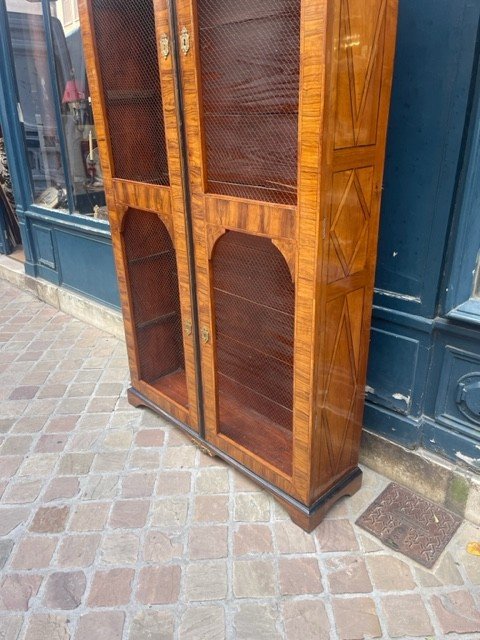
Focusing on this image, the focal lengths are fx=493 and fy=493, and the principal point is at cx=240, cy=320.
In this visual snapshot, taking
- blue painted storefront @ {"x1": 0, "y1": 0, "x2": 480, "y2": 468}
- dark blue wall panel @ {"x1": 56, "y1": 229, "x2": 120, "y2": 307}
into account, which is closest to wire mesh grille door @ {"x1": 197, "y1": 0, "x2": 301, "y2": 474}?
blue painted storefront @ {"x1": 0, "y1": 0, "x2": 480, "y2": 468}

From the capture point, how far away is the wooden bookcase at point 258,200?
1702 millimetres

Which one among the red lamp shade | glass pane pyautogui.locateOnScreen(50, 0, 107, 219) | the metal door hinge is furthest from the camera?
the red lamp shade

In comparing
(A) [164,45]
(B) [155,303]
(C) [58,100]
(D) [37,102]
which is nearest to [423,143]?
(A) [164,45]

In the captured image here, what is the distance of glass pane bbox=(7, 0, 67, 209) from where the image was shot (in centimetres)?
432

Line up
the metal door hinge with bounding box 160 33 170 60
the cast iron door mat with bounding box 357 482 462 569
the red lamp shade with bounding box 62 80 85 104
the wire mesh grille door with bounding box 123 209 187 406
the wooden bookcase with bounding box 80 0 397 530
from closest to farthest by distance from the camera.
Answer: the wooden bookcase with bounding box 80 0 397 530 → the metal door hinge with bounding box 160 33 170 60 → the cast iron door mat with bounding box 357 482 462 569 → the wire mesh grille door with bounding box 123 209 187 406 → the red lamp shade with bounding box 62 80 85 104

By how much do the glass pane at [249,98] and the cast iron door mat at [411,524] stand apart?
1558 mm

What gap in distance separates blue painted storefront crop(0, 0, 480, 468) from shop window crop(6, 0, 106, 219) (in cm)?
278

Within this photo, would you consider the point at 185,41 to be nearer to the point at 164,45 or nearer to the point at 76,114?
the point at 164,45

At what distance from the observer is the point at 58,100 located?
427cm

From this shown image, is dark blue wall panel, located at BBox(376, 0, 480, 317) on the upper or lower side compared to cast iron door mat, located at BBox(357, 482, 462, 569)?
upper

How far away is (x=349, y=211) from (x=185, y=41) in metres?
0.95

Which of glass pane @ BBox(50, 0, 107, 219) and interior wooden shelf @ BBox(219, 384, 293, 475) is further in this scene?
glass pane @ BBox(50, 0, 107, 219)

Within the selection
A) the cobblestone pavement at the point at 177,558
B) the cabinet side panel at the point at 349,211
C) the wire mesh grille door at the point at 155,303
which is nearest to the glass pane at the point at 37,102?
the wire mesh grille door at the point at 155,303

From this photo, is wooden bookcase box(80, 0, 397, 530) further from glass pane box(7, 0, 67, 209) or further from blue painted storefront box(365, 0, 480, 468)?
glass pane box(7, 0, 67, 209)
